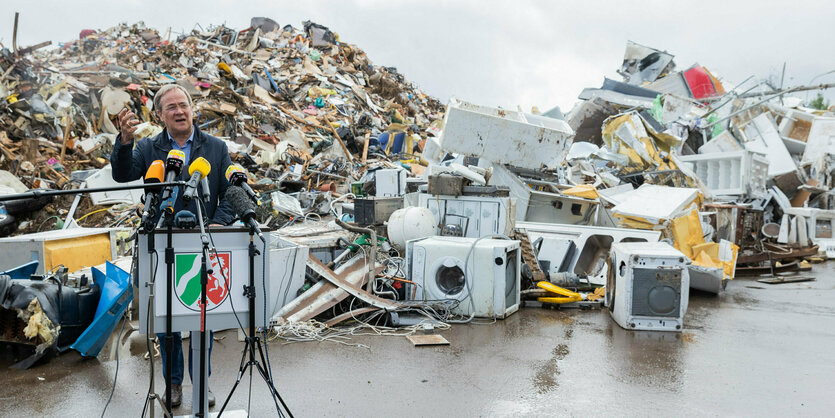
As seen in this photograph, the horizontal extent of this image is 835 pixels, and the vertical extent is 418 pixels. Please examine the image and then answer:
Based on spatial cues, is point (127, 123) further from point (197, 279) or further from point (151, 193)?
point (197, 279)

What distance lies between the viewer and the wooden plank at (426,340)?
526 centimetres

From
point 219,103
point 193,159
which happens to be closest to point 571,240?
point 193,159

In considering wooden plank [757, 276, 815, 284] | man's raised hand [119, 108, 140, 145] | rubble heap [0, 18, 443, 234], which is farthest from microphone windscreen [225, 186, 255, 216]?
wooden plank [757, 276, 815, 284]

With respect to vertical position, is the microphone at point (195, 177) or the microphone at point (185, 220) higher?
the microphone at point (195, 177)

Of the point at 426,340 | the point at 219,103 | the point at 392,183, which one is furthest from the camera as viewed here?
the point at 219,103

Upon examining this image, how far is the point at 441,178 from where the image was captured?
7.43 m

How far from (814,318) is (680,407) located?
425cm

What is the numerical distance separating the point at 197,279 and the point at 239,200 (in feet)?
1.35

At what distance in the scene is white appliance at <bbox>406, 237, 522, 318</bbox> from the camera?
6109 millimetres

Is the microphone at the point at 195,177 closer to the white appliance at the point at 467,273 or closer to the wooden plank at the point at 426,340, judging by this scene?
the wooden plank at the point at 426,340

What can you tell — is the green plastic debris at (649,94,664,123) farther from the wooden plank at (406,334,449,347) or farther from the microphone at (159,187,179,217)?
the microphone at (159,187,179,217)

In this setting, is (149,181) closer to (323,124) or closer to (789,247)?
(789,247)

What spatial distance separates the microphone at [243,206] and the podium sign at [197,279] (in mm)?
67

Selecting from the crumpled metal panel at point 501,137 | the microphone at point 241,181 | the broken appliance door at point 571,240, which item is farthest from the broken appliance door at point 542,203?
the microphone at point 241,181
